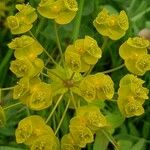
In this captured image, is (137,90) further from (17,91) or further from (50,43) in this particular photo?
(50,43)

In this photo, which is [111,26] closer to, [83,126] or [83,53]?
[83,53]

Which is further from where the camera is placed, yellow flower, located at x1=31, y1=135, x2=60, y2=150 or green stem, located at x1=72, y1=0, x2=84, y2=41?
green stem, located at x1=72, y1=0, x2=84, y2=41

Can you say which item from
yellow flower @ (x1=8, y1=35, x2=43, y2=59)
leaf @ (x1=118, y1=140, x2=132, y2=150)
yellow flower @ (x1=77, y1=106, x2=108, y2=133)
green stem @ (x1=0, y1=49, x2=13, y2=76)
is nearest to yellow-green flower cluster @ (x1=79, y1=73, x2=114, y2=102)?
yellow flower @ (x1=77, y1=106, x2=108, y2=133)

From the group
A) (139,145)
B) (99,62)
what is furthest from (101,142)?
(99,62)

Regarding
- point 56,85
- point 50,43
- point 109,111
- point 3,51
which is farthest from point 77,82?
point 3,51

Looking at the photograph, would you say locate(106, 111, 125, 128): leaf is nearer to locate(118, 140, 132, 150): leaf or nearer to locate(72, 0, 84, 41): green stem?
locate(118, 140, 132, 150): leaf

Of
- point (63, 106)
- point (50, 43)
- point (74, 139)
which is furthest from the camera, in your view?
point (50, 43)
